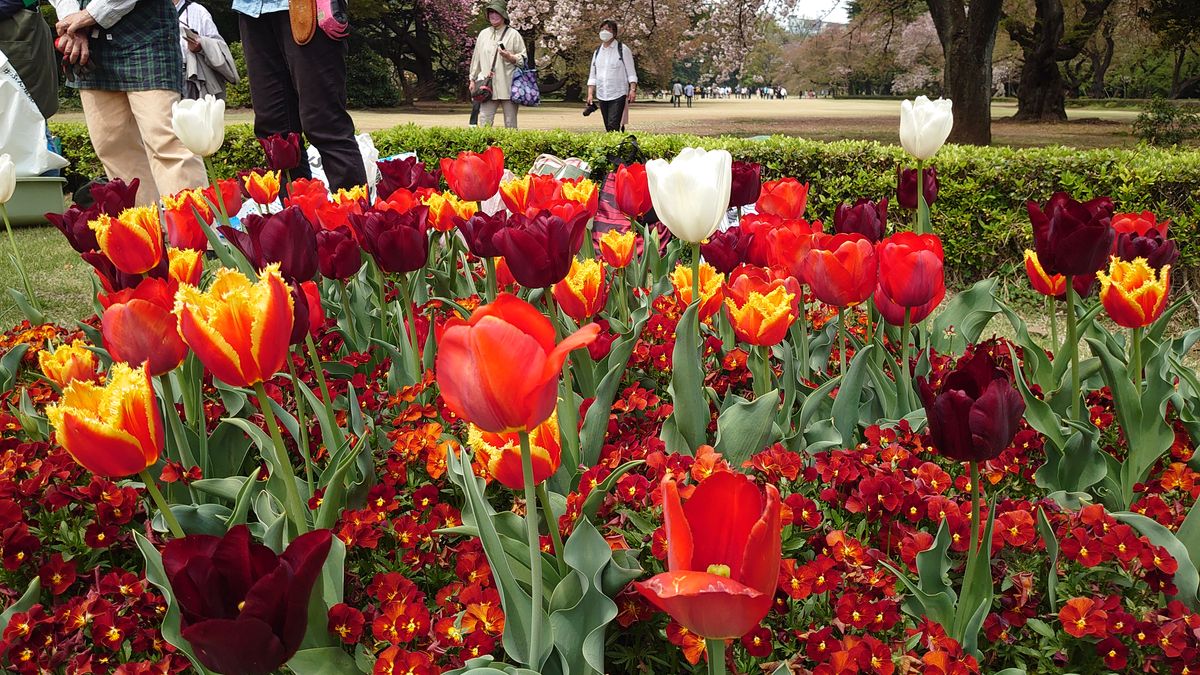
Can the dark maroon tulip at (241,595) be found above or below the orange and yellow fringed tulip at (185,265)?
below

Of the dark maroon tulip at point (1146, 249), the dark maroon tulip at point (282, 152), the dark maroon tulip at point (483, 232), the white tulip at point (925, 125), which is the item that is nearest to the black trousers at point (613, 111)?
the dark maroon tulip at point (282, 152)

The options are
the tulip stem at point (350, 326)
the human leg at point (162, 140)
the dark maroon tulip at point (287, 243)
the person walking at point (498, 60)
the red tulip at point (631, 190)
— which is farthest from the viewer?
the person walking at point (498, 60)

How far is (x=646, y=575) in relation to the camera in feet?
5.00

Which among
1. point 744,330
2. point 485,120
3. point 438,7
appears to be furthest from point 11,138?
point 438,7

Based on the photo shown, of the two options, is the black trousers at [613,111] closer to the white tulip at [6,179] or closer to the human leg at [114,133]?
the human leg at [114,133]

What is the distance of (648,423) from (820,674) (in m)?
0.97

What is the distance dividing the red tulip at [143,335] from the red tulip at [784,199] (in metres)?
1.63

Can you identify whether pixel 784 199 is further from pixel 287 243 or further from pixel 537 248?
pixel 287 243

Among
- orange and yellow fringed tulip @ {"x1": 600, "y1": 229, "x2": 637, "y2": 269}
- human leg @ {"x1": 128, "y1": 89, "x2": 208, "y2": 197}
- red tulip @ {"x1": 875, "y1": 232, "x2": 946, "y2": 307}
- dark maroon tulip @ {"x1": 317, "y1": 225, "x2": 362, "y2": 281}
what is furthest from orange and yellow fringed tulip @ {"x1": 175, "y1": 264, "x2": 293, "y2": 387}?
human leg @ {"x1": 128, "y1": 89, "x2": 208, "y2": 197}

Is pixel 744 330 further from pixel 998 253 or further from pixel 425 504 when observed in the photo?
pixel 998 253

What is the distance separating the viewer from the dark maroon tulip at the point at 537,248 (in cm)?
168

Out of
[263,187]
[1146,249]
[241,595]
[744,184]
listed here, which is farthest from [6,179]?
[1146,249]

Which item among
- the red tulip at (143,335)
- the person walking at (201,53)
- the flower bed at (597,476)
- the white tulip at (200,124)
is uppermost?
the person walking at (201,53)

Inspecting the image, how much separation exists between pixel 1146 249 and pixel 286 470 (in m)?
1.81
